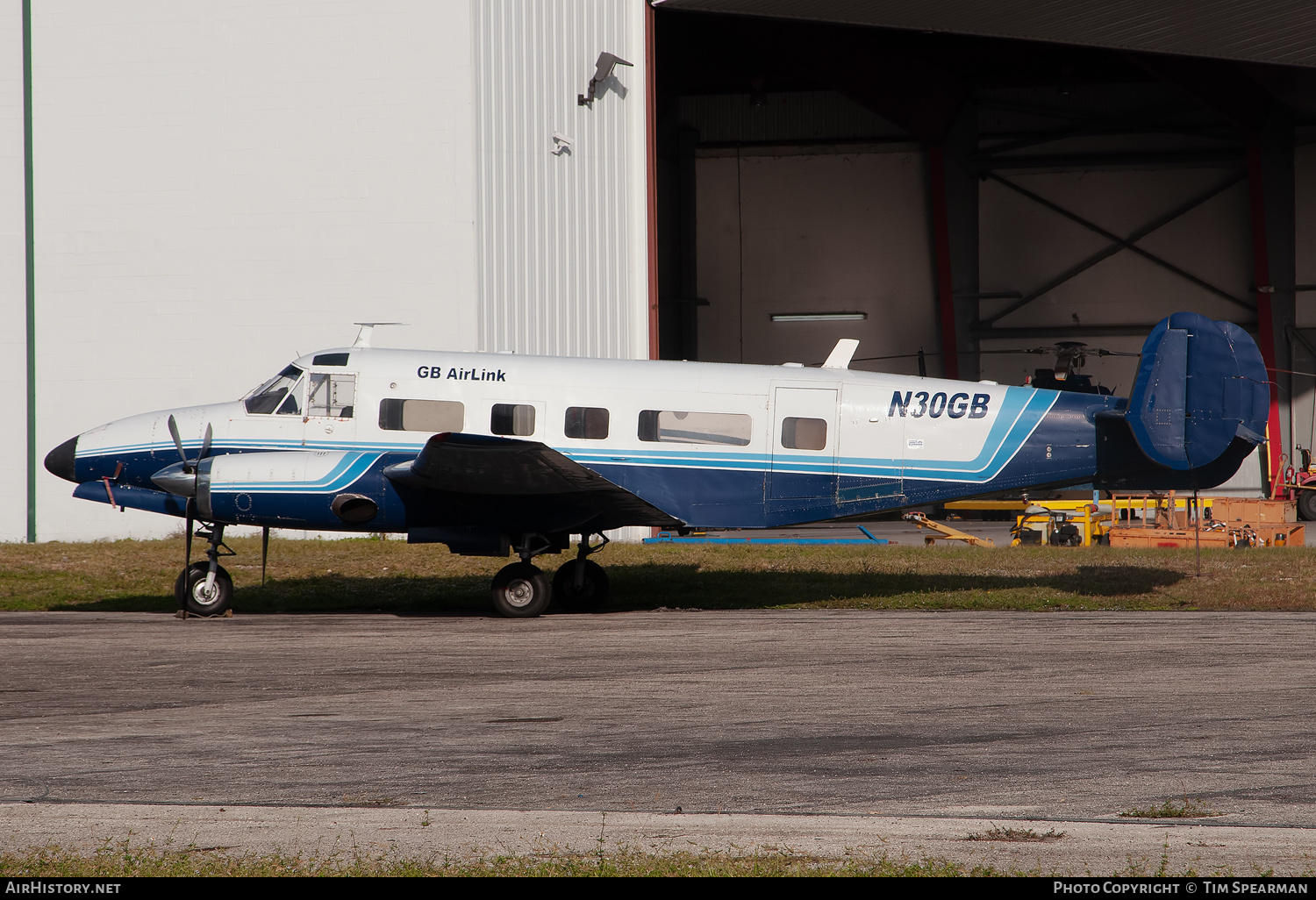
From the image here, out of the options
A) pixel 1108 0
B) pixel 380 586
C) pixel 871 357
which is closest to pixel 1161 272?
pixel 871 357

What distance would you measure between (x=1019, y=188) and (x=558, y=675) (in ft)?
117

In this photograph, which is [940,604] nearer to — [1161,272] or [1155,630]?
[1155,630]

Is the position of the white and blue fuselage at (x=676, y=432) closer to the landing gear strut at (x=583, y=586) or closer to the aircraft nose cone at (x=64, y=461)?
the aircraft nose cone at (x=64, y=461)

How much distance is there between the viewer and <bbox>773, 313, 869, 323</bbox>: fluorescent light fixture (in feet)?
137

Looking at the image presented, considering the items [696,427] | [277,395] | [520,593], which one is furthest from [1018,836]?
[277,395]

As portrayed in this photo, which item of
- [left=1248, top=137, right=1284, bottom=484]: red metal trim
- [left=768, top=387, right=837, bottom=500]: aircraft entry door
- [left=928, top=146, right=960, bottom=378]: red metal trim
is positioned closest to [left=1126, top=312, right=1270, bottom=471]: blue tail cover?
[left=768, top=387, right=837, bottom=500]: aircraft entry door

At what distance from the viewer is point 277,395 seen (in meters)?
14.7

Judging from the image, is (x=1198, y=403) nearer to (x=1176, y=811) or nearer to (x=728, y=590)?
(x=728, y=590)

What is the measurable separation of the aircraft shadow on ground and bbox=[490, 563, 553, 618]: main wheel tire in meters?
0.91

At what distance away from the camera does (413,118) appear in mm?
22125

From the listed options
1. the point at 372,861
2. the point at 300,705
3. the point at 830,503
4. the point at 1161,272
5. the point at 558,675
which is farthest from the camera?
the point at 1161,272

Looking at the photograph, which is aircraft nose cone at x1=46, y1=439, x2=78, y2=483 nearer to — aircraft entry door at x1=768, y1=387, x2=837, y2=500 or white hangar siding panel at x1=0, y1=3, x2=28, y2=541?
aircraft entry door at x1=768, y1=387, x2=837, y2=500

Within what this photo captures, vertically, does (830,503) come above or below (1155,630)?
above

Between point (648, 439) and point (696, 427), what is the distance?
0.62 m
